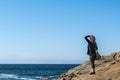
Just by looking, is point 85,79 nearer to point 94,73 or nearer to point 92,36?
point 94,73

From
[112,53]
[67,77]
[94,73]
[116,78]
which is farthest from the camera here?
[112,53]

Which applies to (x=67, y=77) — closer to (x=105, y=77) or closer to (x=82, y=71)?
(x=82, y=71)

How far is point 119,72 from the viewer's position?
61.6 ft

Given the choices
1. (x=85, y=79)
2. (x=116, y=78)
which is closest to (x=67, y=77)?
(x=85, y=79)

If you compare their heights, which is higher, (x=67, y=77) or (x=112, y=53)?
(x=112, y=53)

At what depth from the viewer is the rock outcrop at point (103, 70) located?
1894 centimetres

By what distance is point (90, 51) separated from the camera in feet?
67.9

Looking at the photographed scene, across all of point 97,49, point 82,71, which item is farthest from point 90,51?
point 82,71

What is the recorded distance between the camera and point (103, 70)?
21.1m

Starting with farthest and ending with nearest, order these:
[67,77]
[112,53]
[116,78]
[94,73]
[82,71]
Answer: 1. [112,53]
2. [82,71]
3. [67,77]
4. [94,73]
5. [116,78]

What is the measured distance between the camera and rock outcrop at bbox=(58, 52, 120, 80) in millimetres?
18938

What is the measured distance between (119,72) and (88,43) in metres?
2.70

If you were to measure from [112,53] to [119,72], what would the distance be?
7.04m

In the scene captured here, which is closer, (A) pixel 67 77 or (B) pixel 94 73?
(B) pixel 94 73
